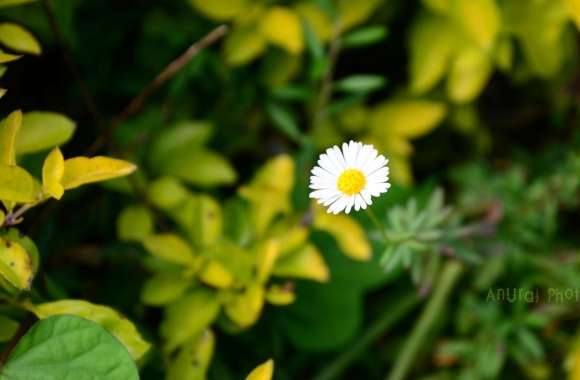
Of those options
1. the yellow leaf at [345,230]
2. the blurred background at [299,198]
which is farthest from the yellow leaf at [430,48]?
the yellow leaf at [345,230]

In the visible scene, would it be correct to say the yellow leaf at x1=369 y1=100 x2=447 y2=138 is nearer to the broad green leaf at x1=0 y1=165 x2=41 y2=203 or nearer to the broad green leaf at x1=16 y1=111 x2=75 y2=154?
the broad green leaf at x1=16 y1=111 x2=75 y2=154

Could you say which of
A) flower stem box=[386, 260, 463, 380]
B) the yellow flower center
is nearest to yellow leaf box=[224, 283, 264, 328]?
the yellow flower center

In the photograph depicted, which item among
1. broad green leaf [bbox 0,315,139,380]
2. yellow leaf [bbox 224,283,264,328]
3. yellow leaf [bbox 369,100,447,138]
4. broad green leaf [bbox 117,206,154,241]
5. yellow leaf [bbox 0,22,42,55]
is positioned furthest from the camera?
yellow leaf [bbox 369,100,447,138]

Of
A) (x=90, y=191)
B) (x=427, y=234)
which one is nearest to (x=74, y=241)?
(x=90, y=191)

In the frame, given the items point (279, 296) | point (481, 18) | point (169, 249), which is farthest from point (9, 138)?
point (481, 18)

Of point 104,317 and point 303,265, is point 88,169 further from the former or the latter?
point 303,265
